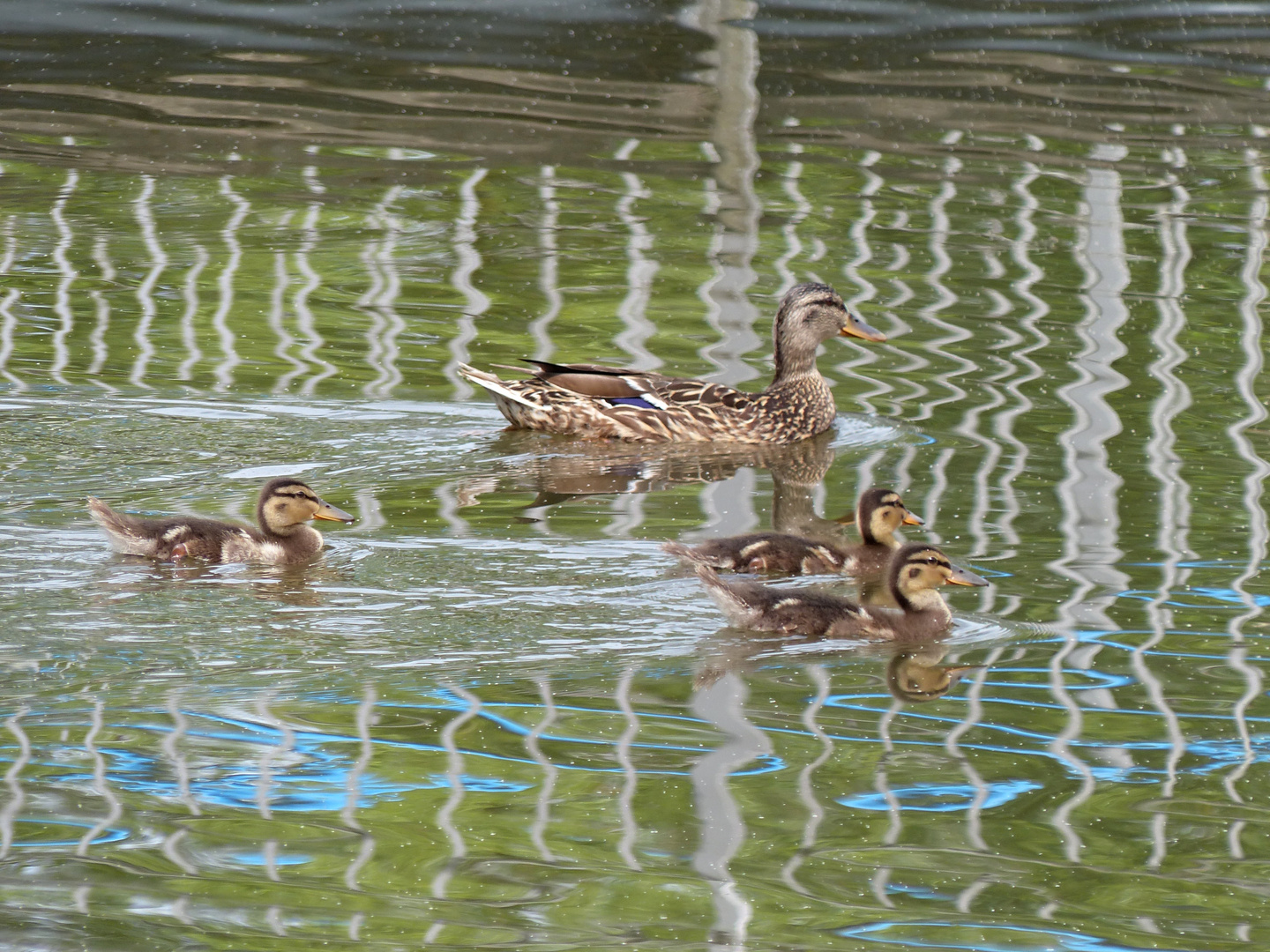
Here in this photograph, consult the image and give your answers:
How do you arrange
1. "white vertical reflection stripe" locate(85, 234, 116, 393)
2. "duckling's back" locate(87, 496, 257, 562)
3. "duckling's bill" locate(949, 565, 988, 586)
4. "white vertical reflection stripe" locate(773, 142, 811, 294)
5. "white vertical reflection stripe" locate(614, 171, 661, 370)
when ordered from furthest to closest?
"white vertical reflection stripe" locate(773, 142, 811, 294) < "white vertical reflection stripe" locate(614, 171, 661, 370) < "white vertical reflection stripe" locate(85, 234, 116, 393) < "duckling's back" locate(87, 496, 257, 562) < "duckling's bill" locate(949, 565, 988, 586)

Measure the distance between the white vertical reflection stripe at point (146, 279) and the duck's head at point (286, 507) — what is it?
6.08ft

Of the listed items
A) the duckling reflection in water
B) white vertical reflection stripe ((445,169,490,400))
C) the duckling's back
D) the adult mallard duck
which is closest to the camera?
the duckling reflection in water

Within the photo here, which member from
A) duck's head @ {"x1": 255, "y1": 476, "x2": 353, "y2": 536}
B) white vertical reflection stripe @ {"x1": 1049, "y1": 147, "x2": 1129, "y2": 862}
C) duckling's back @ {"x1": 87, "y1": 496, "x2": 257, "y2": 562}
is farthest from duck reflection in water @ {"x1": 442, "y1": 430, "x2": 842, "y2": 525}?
duckling's back @ {"x1": 87, "y1": 496, "x2": 257, "y2": 562}

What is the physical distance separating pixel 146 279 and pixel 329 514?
3524mm

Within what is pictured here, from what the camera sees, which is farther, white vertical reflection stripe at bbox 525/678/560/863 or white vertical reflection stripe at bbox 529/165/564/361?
white vertical reflection stripe at bbox 529/165/564/361

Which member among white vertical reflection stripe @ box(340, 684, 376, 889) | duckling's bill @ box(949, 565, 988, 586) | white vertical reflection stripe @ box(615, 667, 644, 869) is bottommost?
white vertical reflection stripe @ box(615, 667, 644, 869)

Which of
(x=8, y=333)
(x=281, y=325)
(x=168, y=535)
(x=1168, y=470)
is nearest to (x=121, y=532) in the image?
(x=168, y=535)

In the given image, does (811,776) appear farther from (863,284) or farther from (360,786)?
(863,284)

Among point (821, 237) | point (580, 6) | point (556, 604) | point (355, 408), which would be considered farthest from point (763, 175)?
point (556, 604)

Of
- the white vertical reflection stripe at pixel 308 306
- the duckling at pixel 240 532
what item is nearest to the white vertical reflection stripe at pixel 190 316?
the white vertical reflection stripe at pixel 308 306

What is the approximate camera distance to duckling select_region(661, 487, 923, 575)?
6.57 meters

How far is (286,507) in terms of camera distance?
6594mm

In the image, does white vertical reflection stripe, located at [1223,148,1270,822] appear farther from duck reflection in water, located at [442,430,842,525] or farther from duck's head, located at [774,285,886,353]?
duck's head, located at [774,285,886,353]

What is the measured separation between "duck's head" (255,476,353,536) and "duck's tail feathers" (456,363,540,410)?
1640 mm
